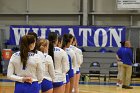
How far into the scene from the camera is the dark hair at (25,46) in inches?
189

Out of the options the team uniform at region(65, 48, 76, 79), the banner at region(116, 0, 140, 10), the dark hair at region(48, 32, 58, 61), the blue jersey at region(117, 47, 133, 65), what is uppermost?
the banner at region(116, 0, 140, 10)

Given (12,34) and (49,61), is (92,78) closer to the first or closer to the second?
(12,34)

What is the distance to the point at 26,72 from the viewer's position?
4.91m

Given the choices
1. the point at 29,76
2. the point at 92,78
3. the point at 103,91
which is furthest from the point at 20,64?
the point at 92,78

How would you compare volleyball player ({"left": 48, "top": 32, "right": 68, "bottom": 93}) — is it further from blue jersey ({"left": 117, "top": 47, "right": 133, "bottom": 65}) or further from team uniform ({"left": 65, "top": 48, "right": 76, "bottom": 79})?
blue jersey ({"left": 117, "top": 47, "right": 133, "bottom": 65})

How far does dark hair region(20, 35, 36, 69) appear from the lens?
4801 millimetres

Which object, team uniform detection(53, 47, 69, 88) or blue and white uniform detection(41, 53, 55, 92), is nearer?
blue and white uniform detection(41, 53, 55, 92)

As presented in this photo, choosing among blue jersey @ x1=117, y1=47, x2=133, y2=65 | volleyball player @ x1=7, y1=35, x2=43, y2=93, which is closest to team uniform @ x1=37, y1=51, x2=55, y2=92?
volleyball player @ x1=7, y1=35, x2=43, y2=93

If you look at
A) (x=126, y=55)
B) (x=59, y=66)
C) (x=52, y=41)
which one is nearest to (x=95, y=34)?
(x=126, y=55)

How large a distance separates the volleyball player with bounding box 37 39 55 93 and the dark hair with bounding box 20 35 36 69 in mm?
730

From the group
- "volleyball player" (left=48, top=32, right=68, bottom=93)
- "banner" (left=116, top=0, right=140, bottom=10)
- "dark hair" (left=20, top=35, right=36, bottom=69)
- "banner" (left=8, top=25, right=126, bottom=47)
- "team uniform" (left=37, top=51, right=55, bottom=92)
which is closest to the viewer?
"dark hair" (left=20, top=35, right=36, bottom=69)

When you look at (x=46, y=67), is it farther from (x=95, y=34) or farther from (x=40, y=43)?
(x=95, y=34)

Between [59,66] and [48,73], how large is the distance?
0.70 meters

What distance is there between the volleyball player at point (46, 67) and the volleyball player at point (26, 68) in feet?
2.06
